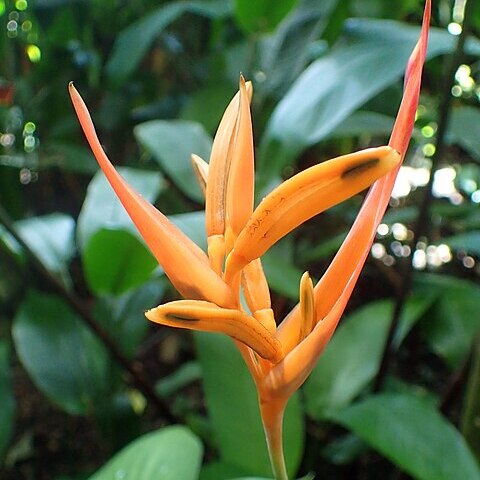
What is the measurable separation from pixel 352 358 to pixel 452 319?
115 mm

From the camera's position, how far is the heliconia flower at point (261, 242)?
20cm

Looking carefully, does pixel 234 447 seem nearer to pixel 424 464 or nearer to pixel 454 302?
pixel 424 464

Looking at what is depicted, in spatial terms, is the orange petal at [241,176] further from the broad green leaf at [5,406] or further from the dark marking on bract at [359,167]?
the broad green leaf at [5,406]

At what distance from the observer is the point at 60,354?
653 mm

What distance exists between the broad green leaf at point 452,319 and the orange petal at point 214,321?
470 mm

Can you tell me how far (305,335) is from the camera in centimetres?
23

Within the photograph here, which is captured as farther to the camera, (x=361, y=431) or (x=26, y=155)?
(x=26, y=155)

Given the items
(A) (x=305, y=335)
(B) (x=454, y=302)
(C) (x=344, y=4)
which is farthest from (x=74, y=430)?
(A) (x=305, y=335)

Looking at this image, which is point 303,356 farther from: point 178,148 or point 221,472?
point 178,148

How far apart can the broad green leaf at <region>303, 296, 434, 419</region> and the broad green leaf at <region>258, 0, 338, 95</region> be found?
294mm

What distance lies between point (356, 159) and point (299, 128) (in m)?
0.40

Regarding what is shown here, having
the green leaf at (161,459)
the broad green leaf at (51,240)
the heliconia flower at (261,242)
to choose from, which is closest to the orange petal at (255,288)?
the heliconia flower at (261,242)

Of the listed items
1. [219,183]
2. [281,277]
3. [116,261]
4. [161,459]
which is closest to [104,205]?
[116,261]

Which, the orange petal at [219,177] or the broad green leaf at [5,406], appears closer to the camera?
the orange petal at [219,177]
